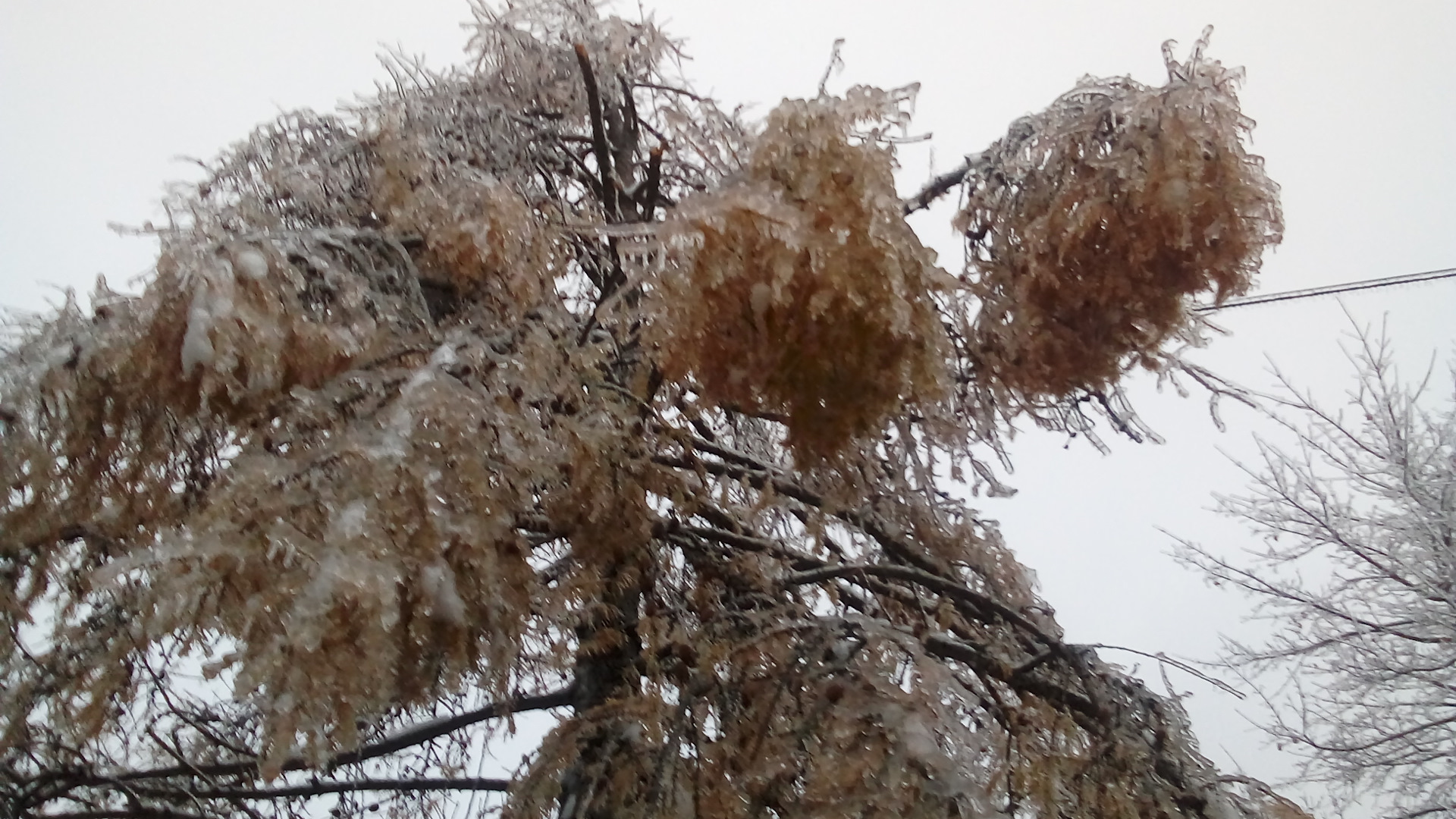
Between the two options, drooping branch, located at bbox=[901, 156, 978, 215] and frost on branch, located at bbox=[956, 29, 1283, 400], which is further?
drooping branch, located at bbox=[901, 156, 978, 215]

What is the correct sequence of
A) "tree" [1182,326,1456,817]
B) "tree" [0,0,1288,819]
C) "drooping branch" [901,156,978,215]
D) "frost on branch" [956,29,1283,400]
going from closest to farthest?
"tree" [0,0,1288,819]
"frost on branch" [956,29,1283,400]
"drooping branch" [901,156,978,215]
"tree" [1182,326,1456,817]

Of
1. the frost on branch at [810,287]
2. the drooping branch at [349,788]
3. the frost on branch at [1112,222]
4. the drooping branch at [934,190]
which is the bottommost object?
the drooping branch at [349,788]

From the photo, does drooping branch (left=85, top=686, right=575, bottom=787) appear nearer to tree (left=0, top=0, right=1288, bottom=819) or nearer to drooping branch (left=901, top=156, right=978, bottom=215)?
tree (left=0, top=0, right=1288, bottom=819)

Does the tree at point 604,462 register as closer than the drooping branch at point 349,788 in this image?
Yes

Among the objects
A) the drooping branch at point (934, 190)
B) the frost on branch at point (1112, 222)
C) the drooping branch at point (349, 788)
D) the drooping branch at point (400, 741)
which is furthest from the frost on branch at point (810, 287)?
the drooping branch at point (349, 788)

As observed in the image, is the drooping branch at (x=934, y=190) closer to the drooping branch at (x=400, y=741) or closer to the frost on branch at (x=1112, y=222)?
the frost on branch at (x=1112, y=222)

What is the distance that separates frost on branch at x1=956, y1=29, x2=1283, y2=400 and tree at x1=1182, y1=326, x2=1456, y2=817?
2.35 metres

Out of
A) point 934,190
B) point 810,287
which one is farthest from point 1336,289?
point 810,287

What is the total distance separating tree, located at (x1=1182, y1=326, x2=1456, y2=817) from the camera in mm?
3379

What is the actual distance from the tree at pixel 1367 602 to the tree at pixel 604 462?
2.38 meters

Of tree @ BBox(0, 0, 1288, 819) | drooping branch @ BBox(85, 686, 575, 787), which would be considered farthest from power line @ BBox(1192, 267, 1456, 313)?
drooping branch @ BBox(85, 686, 575, 787)

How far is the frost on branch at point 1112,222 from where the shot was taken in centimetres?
124

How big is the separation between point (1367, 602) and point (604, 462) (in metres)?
3.75

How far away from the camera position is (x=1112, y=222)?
1.28 m
